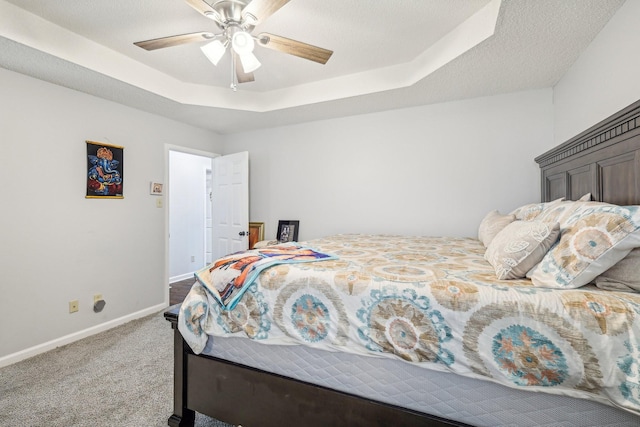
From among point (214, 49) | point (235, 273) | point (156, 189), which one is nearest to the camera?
point (235, 273)

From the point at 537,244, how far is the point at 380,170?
232 cm

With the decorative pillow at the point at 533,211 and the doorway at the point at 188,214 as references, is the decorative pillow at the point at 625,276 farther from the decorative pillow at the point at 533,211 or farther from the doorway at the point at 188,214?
the doorway at the point at 188,214

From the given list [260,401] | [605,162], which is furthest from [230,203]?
[605,162]

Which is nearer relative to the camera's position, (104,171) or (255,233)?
(104,171)

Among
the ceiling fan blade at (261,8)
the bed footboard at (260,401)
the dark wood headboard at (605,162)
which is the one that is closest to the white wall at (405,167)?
the dark wood headboard at (605,162)

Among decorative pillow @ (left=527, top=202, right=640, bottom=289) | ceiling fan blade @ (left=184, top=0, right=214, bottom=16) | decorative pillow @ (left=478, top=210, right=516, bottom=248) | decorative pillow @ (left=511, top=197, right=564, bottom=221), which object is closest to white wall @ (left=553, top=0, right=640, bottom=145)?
decorative pillow @ (left=511, top=197, right=564, bottom=221)

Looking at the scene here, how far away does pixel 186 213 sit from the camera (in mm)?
5047

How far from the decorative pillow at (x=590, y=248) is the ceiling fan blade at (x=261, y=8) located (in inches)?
66.9

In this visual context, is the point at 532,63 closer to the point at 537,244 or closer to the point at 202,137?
the point at 537,244

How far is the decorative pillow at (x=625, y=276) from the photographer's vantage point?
98 centimetres

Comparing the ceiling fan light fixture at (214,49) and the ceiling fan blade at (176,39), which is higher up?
the ceiling fan blade at (176,39)

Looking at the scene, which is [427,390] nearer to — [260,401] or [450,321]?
[450,321]

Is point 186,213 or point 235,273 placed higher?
point 186,213

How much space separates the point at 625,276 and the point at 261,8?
→ 201 centimetres
